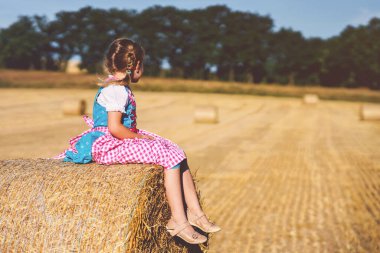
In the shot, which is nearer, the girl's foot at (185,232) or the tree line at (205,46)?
the girl's foot at (185,232)

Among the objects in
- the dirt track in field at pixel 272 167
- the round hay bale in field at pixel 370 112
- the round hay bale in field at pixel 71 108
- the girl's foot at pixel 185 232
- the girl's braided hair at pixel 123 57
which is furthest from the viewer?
the round hay bale in field at pixel 370 112

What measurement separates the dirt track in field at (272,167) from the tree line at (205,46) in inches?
1954

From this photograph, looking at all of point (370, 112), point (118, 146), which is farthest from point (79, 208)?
point (370, 112)

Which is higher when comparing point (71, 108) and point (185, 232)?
point (185, 232)

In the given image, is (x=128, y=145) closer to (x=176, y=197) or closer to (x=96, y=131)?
(x=96, y=131)

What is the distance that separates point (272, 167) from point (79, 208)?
7.74m

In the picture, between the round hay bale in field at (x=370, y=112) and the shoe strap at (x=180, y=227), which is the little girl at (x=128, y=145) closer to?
the shoe strap at (x=180, y=227)

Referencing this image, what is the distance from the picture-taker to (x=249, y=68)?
256ft

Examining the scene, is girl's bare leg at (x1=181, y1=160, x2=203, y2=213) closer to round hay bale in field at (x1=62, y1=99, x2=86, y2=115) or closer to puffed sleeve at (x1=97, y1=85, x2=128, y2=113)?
puffed sleeve at (x1=97, y1=85, x2=128, y2=113)

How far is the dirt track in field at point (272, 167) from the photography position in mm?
6777

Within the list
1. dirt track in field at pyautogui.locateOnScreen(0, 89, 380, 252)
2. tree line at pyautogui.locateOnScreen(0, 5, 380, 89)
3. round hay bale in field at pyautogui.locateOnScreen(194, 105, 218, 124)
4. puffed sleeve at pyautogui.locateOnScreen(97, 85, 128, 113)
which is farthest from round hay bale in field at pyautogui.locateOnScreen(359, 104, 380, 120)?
tree line at pyautogui.locateOnScreen(0, 5, 380, 89)

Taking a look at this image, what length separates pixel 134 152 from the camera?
4324 mm

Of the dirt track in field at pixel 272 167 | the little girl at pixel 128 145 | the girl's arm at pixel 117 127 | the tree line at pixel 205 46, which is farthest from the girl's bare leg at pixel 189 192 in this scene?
the tree line at pixel 205 46

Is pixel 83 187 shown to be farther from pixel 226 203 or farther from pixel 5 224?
pixel 226 203
